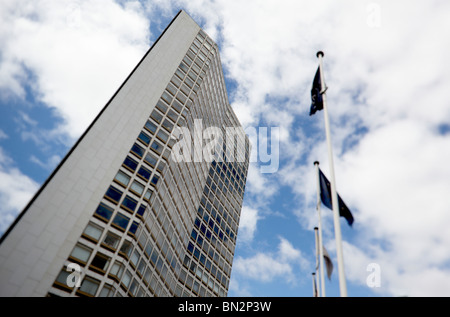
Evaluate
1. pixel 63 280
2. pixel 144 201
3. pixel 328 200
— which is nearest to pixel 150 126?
pixel 144 201

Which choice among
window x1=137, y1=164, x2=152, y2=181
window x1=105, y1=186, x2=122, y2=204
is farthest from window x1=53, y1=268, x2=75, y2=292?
window x1=137, y1=164, x2=152, y2=181

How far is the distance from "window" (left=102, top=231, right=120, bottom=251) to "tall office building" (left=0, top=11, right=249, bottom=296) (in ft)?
0.37

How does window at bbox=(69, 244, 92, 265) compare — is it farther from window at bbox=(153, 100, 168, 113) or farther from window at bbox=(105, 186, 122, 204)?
window at bbox=(153, 100, 168, 113)

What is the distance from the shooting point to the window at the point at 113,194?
33844 millimetres

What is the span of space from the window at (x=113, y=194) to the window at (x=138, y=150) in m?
6.16

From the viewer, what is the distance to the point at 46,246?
1088 inches

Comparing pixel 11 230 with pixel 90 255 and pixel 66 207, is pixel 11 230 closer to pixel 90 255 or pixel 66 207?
pixel 66 207

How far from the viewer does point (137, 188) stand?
121 feet

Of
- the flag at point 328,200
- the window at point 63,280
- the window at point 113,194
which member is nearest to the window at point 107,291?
the window at point 63,280

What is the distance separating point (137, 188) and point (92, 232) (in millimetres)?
7810

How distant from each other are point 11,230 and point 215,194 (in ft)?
139

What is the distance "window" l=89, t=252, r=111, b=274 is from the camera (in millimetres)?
29281

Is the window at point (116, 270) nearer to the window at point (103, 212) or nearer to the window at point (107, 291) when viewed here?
the window at point (107, 291)
